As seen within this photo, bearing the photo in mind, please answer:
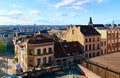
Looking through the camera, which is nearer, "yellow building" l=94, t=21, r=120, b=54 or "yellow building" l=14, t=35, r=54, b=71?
"yellow building" l=14, t=35, r=54, b=71

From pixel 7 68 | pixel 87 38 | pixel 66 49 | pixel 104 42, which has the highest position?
pixel 87 38

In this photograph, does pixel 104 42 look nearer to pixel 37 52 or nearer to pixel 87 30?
pixel 87 30

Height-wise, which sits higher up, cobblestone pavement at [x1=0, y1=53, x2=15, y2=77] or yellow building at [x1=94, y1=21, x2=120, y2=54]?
yellow building at [x1=94, y1=21, x2=120, y2=54]

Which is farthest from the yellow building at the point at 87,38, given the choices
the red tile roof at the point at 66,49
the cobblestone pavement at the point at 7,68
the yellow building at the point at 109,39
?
the cobblestone pavement at the point at 7,68

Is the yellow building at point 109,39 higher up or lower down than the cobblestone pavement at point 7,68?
higher up

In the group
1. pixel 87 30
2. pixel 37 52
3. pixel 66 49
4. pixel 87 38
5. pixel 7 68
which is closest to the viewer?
pixel 37 52

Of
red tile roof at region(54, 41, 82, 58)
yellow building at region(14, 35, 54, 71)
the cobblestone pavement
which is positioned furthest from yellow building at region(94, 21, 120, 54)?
the cobblestone pavement

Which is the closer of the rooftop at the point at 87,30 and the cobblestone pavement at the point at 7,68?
the cobblestone pavement at the point at 7,68

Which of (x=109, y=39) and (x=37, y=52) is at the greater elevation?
(x=109, y=39)

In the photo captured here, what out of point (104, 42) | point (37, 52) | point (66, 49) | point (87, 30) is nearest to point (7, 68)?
point (37, 52)

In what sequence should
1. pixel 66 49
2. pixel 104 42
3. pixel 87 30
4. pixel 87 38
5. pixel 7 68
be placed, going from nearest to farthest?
pixel 66 49
pixel 87 38
pixel 7 68
pixel 87 30
pixel 104 42

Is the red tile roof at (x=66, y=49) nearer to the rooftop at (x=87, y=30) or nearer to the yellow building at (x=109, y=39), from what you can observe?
the rooftop at (x=87, y=30)

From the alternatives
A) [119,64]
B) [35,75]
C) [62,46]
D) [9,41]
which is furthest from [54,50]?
[9,41]

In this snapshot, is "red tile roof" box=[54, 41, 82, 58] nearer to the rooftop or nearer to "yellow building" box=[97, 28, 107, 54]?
the rooftop
